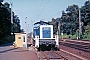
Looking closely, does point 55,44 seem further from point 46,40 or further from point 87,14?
point 87,14

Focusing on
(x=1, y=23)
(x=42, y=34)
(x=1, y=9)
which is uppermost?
(x=1, y=9)

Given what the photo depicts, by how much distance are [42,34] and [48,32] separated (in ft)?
2.86

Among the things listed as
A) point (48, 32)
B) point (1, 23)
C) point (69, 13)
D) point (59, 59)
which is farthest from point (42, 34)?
point (69, 13)

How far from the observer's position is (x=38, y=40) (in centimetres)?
2777

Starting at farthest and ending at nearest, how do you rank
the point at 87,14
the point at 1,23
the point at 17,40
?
the point at 87,14, the point at 1,23, the point at 17,40

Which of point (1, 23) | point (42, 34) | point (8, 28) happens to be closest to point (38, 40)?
point (42, 34)

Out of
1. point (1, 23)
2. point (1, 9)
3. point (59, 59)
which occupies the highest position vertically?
point (1, 9)

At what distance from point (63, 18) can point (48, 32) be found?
75.1 meters

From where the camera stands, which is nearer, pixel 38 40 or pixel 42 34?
pixel 38 40

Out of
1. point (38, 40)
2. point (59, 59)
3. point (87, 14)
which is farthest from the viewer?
Answer: point (87, 14)

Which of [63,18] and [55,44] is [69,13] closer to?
[63,18]

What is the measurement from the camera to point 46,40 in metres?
28.3

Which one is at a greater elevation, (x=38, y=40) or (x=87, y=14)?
(x=87, y=14)

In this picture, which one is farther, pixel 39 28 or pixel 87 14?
pixel 87 14
